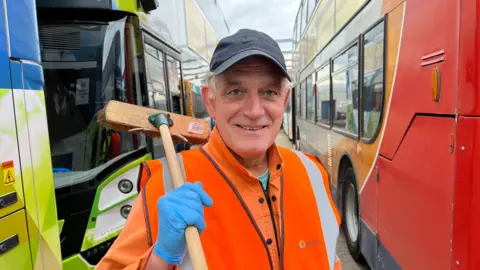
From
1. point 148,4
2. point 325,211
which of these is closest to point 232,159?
point 325,211

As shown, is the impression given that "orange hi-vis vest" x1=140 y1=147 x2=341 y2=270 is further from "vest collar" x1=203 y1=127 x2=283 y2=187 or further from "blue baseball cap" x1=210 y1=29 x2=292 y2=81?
"blue baseball cap" x1=210 y1=29 x2=292 y2=81

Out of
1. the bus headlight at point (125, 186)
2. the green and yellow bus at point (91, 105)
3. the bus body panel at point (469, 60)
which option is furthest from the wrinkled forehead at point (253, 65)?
the bus headlight at point (125, 186)

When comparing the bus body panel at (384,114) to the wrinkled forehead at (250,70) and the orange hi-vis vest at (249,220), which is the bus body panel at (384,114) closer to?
the orange hi-vis vest at (249,220)

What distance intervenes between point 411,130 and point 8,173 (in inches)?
93.6

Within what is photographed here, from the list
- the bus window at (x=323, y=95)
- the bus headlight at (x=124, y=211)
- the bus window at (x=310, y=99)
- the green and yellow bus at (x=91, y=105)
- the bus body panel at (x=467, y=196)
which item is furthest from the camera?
the bus window at (x=310, y=99)

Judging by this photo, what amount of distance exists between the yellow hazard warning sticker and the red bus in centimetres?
219

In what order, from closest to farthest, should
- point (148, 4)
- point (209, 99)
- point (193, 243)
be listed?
point (193, 243)
point (209, 99)
point (148, 4)

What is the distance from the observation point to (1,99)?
162 centimetres

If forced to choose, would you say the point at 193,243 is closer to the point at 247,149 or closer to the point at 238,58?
the point at 247,149

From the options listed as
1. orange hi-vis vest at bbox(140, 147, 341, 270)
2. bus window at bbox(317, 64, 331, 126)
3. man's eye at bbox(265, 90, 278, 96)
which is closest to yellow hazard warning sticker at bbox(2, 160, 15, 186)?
orange hi-vis vest at bbox(140, 147, 341, 270)

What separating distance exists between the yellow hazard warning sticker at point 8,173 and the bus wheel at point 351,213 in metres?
3.35

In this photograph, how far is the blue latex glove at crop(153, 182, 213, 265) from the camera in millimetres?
1043

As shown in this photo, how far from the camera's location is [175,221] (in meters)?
1.05

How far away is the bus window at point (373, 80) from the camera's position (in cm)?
309
